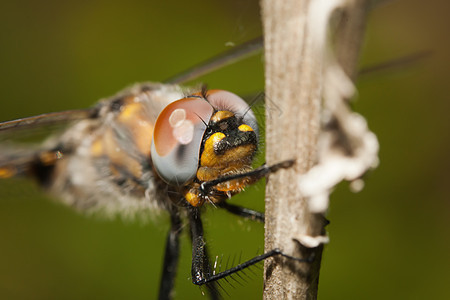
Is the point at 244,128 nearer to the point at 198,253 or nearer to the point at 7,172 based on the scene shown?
the point at 198,253

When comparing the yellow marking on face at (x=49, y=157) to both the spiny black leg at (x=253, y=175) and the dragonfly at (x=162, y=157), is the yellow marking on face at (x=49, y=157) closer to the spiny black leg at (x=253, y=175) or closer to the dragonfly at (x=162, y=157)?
the dragonfly at (x=162, y=157)

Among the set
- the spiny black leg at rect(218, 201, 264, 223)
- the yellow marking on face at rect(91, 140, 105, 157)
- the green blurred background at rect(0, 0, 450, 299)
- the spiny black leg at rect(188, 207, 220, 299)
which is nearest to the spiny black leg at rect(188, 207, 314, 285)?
the spiny black leg at rect(188, 207, 220, 299)

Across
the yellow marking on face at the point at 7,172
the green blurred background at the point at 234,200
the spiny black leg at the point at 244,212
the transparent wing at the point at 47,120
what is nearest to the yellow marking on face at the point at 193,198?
the spiny black leg at the point at 244,212

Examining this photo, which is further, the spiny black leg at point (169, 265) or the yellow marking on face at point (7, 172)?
the yellow marking on face at point (7, 172)

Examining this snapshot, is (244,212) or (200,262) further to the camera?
(244,212)

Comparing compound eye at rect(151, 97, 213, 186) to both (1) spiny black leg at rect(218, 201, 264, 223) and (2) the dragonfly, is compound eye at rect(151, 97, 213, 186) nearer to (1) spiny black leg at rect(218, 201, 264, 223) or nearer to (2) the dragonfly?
(2) the dragonfly

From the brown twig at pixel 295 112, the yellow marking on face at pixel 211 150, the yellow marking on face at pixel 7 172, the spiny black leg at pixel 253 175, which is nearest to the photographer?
the brown twig at pixel 295 112

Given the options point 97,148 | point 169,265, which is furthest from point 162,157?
point 169,265

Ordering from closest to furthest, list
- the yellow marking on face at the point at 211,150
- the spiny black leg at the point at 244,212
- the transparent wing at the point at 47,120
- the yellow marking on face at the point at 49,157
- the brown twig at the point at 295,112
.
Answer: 1. the brown twig at the point at 295,112
2. the yellow marking on face at the point at 211,150
3. the spiny black leg at the point at 244,212
4. the transparent wing at the point at 47,120
5. the yellow marking on face at the point at 49,157
